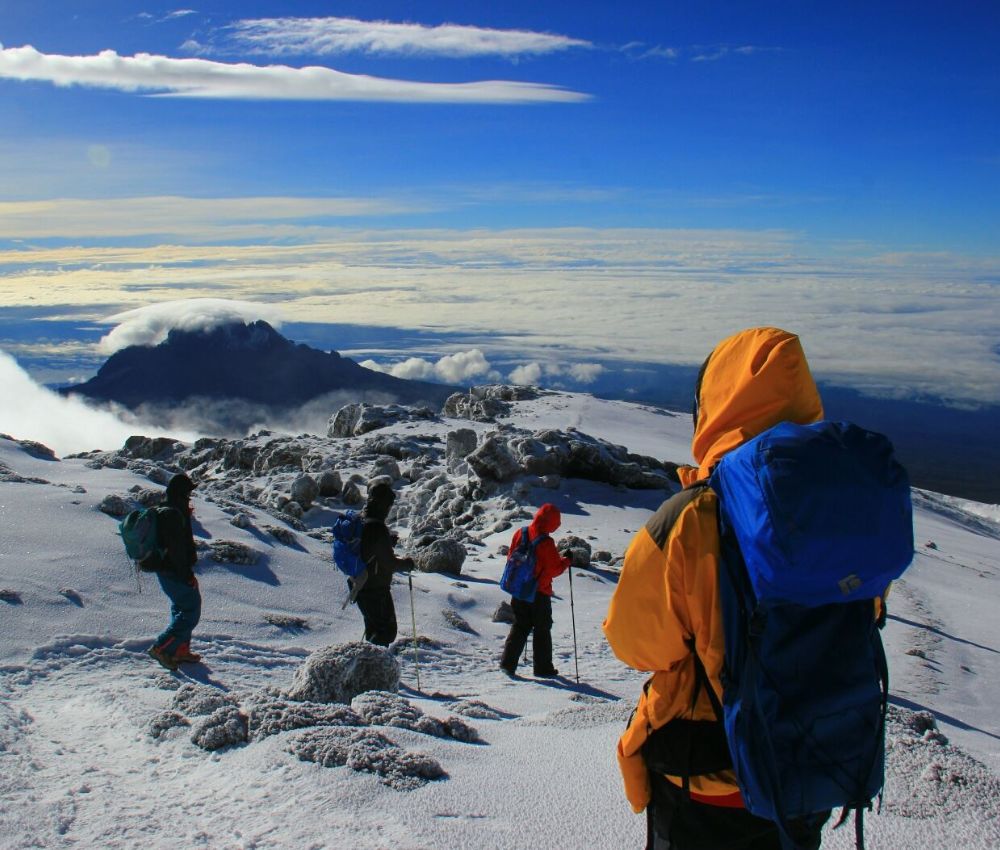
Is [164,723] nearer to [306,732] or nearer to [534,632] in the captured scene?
[306,732]

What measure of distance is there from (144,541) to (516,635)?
359 cm

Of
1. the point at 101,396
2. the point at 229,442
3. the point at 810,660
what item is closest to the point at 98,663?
the point at 810,660

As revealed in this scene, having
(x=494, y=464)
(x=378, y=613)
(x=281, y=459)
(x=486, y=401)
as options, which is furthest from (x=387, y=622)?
(x=486, y=401)

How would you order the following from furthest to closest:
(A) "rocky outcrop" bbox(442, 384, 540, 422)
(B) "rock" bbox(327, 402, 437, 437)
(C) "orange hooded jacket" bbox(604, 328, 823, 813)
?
(A) "rocky outcrop" bbox(442, 384, 540, 422) < (B) "rock" bbox(327, 402, 437, 437) < (C) "orange hooded jacket" bbox(604, 328, 823, 813)

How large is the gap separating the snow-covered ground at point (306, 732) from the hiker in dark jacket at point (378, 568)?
545mm

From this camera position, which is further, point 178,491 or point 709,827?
point 178,491

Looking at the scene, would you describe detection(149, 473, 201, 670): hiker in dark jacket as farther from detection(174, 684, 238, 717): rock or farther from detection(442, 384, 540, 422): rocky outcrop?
detection(442, 384, 540, 422): rocky outcrop

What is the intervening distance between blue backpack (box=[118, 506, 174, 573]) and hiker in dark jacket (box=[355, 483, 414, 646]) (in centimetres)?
175

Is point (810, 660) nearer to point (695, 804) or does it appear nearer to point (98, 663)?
point (695, 804)

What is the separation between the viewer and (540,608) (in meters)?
8.31

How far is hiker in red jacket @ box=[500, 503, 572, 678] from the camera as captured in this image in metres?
8.05

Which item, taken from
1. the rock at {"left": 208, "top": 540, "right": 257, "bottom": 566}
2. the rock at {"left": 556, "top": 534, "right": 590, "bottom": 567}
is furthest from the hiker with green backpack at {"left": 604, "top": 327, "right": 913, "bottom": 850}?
the rock at {"left": 556, "top": 534, "right": 590, "bottom": 567}

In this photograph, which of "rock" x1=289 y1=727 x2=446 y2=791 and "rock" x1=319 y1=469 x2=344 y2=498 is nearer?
"rock" x1=289 y1=727 x2=446 y2=791

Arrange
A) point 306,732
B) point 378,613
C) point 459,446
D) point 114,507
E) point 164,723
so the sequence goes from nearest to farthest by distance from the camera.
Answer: point 306,732
point 164,723
point 378,613
point 114,507
point 459,446
